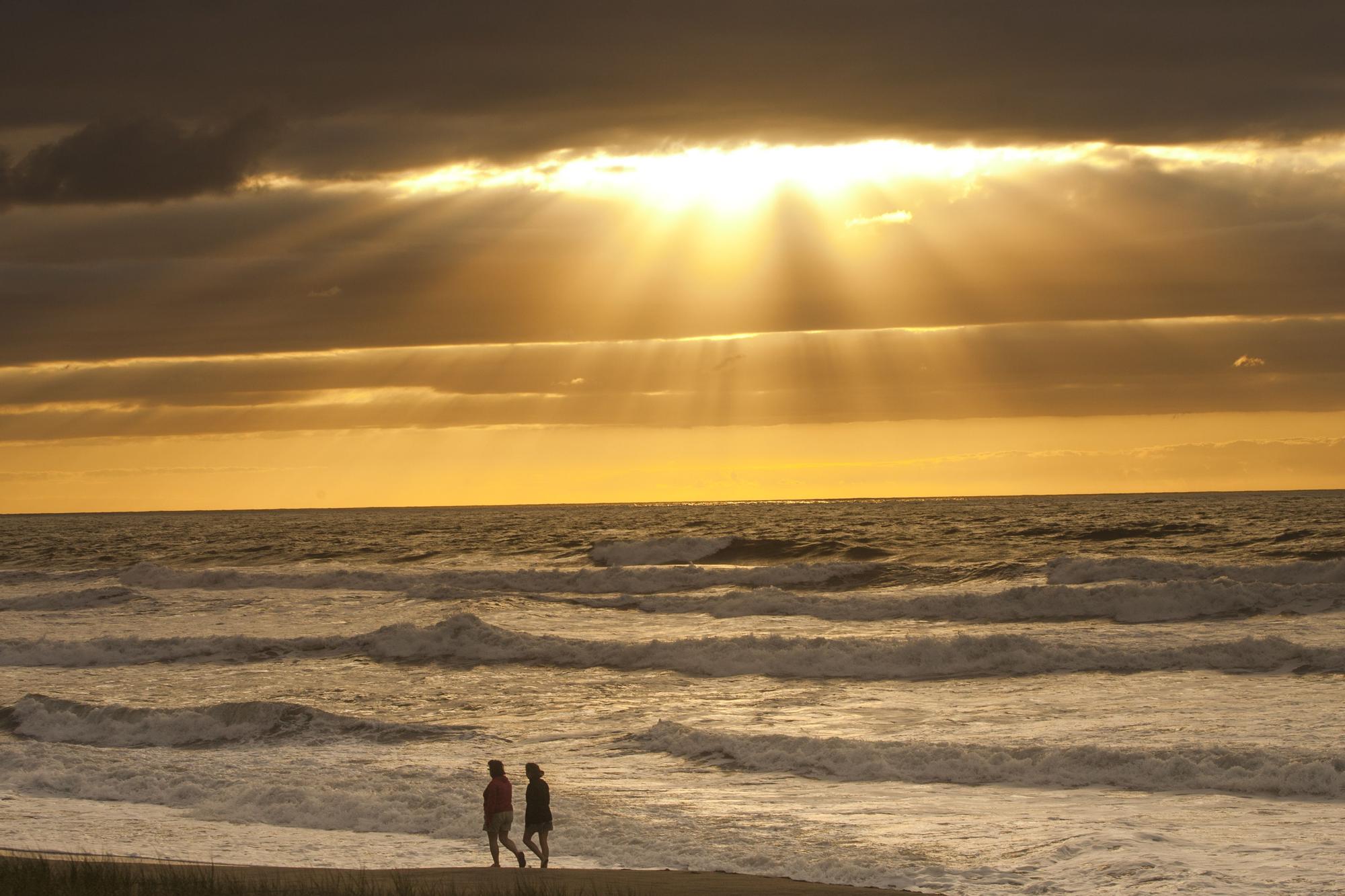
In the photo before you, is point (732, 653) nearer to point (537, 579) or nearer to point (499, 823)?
point (499, 823)

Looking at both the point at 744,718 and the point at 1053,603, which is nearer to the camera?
the point at 744,718

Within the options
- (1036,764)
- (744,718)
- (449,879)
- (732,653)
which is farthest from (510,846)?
(732,653)

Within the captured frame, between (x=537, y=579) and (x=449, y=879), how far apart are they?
46.9 m

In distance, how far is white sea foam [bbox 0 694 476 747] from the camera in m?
27.7

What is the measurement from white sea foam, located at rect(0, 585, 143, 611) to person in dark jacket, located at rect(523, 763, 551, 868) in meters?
45.1

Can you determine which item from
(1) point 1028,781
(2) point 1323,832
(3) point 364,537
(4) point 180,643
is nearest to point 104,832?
(1) point 1028,781

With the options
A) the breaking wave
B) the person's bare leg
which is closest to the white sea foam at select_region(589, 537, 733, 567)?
the breaking wave

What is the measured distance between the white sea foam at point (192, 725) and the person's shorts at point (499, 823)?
29.8ft

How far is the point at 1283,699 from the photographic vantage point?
27234 mm

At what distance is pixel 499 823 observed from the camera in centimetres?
1841

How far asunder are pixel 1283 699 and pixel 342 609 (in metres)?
37.0

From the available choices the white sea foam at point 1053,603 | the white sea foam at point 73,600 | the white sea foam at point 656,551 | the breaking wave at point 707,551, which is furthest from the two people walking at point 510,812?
the white sea foam at point 656,551

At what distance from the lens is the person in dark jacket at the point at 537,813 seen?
59.6 ft

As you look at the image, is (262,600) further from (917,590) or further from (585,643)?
(917,590)
